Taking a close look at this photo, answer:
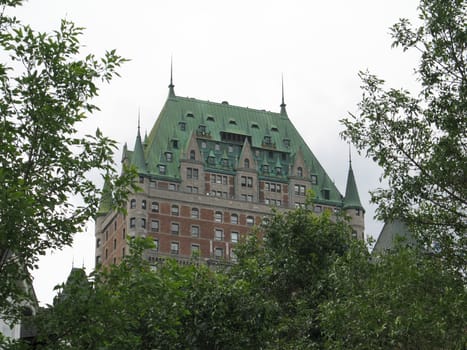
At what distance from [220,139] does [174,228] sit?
65.6ft

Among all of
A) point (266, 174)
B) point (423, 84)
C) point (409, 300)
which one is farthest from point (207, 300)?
point (266, 174)

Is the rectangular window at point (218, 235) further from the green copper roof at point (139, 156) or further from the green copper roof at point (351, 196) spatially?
the green copper roof at point (351, 196)

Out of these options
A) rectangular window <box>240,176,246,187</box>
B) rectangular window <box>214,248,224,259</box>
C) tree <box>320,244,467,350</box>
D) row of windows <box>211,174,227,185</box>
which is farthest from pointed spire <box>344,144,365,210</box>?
tree <box>320,244,467,350</box>

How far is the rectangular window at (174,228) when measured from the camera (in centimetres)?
14000

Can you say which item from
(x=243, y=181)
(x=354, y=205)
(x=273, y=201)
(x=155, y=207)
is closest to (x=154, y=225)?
(x=155, y=207)

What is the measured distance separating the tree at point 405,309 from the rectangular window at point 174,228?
350ft

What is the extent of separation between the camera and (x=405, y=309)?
92.8 ft

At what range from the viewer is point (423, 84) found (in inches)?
1087

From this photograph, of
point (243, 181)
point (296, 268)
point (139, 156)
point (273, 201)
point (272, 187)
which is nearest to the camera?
point (296, 268)

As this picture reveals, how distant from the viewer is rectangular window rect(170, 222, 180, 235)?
140000mm

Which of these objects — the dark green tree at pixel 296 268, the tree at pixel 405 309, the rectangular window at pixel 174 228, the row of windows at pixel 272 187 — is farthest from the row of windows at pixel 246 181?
the tree at pixel 405 309

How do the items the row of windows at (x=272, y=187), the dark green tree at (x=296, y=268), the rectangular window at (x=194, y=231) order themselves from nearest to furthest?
the dark green tree at (x=296, y=268) < the rectangular window at (x=194, y=231) < the row of windows at (x=272, y=187)

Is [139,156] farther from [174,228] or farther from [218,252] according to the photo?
[218,252]

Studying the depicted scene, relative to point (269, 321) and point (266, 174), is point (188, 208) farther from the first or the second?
point (269, 321)
